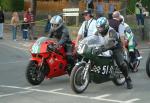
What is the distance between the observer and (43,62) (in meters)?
12.3

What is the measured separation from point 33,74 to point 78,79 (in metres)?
1.60

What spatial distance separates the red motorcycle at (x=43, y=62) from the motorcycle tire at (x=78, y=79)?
142 centimetres

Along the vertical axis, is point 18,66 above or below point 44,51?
below

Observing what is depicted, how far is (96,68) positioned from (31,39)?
15.0 meters

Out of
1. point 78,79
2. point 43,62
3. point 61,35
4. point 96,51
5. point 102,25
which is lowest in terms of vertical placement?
point 78,79

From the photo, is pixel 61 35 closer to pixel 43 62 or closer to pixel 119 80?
pixel 43 62

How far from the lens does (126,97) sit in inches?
426

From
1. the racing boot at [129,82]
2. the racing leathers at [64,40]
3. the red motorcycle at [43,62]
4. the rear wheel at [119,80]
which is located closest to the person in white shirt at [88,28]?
the racing leathers at [64,40]

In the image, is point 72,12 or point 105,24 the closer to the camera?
point 105,24

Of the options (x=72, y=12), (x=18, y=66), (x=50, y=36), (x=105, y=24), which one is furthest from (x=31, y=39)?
(x=105, y=24)

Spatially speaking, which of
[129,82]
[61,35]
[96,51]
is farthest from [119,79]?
[61,35]

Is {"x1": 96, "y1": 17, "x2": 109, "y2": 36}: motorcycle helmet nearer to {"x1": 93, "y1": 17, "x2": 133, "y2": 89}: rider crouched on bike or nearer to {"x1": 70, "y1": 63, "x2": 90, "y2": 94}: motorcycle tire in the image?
{"x1": 93, "y1": 17, "x2": 133, "y2": 89}: rider crouched on bike

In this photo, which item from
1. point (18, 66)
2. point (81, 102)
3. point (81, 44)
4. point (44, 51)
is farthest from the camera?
point (18, 66)

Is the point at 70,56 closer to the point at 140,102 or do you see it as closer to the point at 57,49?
the point at 57,49
